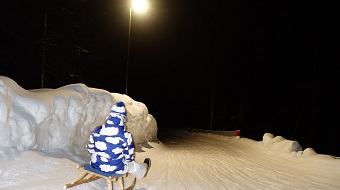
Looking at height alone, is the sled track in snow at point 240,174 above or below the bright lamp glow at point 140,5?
below

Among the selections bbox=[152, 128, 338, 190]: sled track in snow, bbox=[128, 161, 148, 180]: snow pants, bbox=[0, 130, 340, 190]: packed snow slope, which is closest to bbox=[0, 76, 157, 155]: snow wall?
bbox=[0, 130, 340, 190]: packed snow slope

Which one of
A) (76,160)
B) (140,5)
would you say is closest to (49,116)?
(76,160)

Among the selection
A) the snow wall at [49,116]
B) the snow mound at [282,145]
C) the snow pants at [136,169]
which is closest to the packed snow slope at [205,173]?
the snow mound at [282,145]

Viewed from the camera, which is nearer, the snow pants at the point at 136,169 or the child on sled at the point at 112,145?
the child on sled at the point at 112,145

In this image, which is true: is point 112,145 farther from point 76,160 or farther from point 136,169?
point 76,160

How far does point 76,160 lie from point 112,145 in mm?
2967

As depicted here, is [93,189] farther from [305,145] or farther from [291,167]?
[305,145]

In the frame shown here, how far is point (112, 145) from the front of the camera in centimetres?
562

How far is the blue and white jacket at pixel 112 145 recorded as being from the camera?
5613 millimetres

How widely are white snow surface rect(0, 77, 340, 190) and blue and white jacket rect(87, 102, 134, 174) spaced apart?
0.96m

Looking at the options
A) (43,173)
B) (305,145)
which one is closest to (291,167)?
A: (43,173)

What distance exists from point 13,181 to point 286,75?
129 ft

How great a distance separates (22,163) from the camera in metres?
6.40

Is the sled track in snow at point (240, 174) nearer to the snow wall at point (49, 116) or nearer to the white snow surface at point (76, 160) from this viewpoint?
the white snow surface at point (76, 160)
